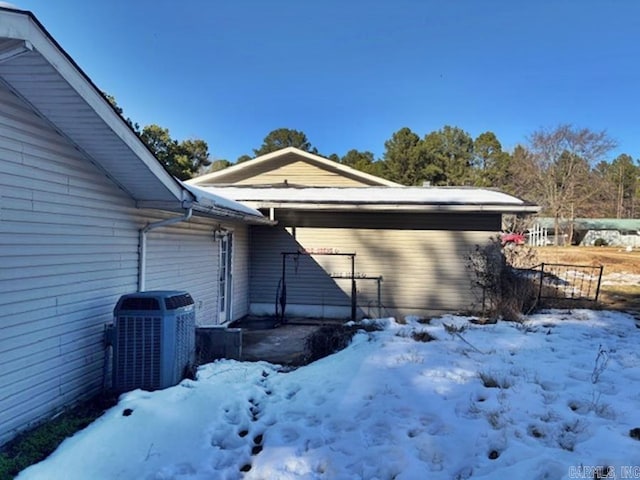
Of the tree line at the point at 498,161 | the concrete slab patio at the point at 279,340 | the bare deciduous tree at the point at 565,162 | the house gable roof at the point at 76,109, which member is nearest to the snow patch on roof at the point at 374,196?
the concrete slab patio at the point at 279,340

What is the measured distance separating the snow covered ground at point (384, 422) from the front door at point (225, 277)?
12.5 feet

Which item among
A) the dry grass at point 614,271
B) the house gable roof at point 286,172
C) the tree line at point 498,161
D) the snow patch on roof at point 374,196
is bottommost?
the dry grass at point 614,271

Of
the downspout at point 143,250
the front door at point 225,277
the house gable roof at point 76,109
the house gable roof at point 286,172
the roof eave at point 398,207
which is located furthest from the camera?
the house gable roof at point 286,172

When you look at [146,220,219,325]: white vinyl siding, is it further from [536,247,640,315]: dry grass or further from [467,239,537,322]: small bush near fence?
[536,247,640,315]: dry grass

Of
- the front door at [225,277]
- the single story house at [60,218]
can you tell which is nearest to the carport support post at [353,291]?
the front door at [225,277]

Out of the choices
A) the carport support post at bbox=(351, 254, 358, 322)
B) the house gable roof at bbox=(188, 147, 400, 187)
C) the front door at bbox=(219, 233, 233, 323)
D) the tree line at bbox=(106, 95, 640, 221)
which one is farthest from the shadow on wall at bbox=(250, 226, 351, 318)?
the tree line at bbox=(106, 95, 640, 221)

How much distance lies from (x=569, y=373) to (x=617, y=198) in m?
59.3

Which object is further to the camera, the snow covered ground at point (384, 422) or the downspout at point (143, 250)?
the downspout at point (143, 250)

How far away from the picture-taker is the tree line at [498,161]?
3281cm

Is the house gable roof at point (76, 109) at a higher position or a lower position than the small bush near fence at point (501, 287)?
higher

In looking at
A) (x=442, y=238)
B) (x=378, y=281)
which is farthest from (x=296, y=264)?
(x=442, y=238)

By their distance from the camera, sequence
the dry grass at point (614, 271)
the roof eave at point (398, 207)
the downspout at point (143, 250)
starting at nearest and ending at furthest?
the downspout at point (143, 250) < the roof eave at point (398, 207) < the dry grass at point (614, 271)

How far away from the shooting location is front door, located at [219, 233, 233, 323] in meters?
8.48

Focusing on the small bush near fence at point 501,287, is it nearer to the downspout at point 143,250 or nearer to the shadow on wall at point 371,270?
the shadow on wall at point 371,270
